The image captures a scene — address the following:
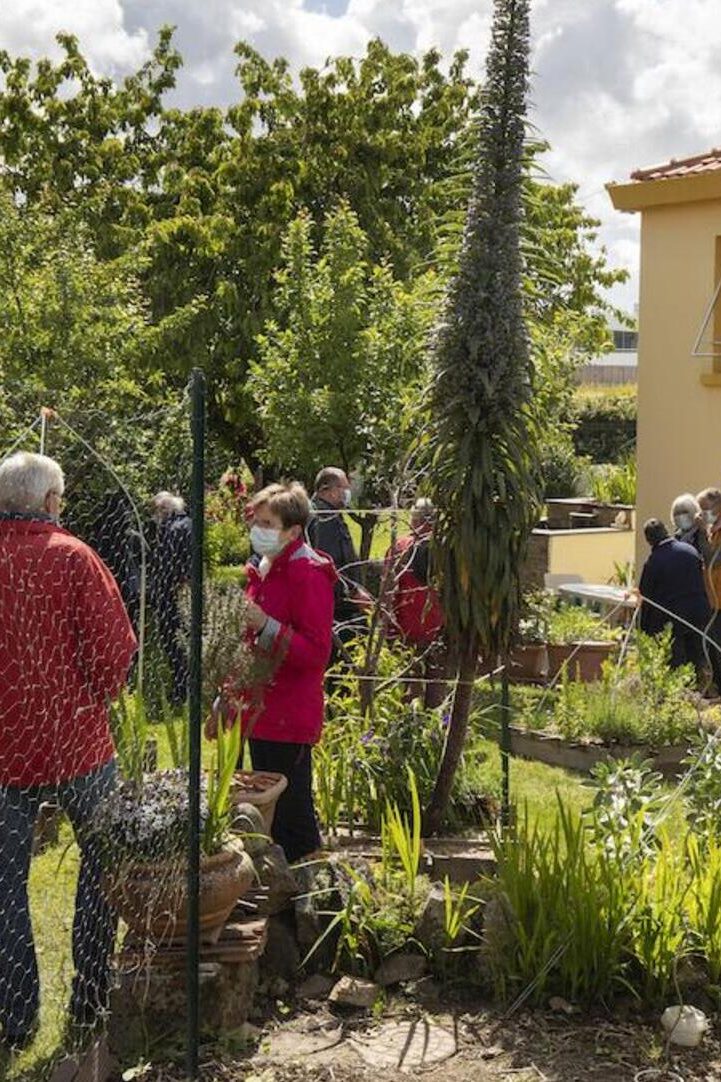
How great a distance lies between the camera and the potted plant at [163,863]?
427cm

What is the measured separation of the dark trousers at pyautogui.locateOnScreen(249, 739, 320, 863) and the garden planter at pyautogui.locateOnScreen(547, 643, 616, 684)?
5039mm

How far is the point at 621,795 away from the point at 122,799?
192 cm

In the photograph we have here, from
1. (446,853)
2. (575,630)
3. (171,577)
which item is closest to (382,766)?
(446,853)

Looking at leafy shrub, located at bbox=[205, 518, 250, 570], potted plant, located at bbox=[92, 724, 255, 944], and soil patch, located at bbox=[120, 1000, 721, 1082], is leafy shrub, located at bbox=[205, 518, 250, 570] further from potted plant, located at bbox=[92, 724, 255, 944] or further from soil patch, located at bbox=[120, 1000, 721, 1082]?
soil patch, located at bbox=[120, 1000, 721, 1082]

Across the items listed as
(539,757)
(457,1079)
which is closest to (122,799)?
(457,1079)

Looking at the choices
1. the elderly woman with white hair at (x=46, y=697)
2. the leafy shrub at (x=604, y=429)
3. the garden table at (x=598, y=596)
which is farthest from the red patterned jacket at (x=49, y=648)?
the leafy shrub at (x=604, y=429)

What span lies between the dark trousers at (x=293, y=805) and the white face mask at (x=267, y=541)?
30.6 inches

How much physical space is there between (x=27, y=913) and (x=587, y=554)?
10.6m

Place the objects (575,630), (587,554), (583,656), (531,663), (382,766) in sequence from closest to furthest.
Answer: (382,766) < (583,656) < (575,630) < (531,663) < (587,554)

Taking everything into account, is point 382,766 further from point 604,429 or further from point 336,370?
point 604,429

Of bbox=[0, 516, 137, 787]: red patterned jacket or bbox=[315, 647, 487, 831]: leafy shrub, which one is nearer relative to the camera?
bbox=[0, 516, 137, 787]: red patterned jacket

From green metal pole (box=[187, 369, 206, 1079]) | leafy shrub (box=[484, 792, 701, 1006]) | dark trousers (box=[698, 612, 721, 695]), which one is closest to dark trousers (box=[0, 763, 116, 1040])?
green metal pole (box=[187, 369, 206, 1079])

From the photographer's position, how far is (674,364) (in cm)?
1266

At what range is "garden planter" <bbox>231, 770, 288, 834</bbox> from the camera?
5082 mm
